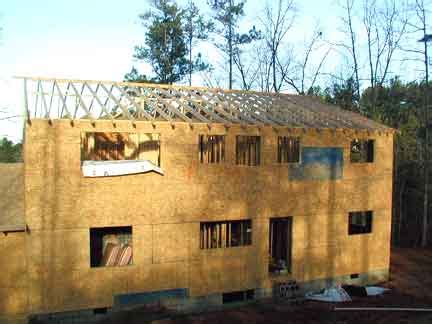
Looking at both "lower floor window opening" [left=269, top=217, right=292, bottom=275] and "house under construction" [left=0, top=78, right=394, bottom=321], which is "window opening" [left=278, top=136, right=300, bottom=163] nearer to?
"house under construction" [left=0, top=78, right=394, bottom=321]

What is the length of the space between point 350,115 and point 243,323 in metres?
10.5

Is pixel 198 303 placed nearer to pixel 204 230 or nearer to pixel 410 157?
pixel 204 230

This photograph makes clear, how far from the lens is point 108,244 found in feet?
46.8

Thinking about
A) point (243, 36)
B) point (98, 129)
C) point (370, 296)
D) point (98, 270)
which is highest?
point (243, 36)

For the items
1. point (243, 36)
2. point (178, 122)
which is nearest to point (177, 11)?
point (243, 36)

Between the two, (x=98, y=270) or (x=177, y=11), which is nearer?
(x=98, y=270)

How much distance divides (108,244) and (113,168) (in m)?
3.65

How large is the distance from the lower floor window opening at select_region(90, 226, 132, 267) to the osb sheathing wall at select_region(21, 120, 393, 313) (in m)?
0.74

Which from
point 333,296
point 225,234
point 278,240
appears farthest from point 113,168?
point 333,296

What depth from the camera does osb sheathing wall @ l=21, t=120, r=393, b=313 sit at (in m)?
11.5

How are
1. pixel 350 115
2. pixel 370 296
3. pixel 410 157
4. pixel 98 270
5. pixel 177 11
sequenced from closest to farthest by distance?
pixel 98 270
pixel 370 296
pixel 350 115
pixel 410 157
pixel 177 11

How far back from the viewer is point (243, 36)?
33000mm

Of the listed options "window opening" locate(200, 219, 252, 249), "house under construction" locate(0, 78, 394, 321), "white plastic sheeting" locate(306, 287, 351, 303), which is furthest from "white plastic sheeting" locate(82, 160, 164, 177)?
"white plastic sheeting" locate(306, 287, 351, 303)

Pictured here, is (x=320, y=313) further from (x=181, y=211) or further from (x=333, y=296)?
(x=181, y=211)
